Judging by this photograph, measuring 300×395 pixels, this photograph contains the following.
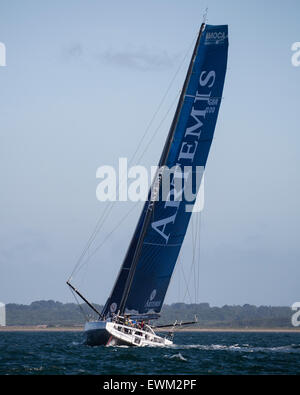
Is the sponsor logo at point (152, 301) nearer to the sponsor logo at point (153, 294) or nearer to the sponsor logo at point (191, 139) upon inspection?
the sponsor logo at point (153, 294)

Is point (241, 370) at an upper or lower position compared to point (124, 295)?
lower

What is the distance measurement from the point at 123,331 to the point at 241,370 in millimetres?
10622

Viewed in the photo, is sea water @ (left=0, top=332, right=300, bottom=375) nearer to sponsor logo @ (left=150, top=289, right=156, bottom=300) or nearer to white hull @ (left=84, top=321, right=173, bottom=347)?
white hull @ (left=84, top=321, right=173, bottom=347)

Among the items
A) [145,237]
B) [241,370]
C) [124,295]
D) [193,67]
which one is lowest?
[241,370]

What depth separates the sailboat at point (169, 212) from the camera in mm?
44219

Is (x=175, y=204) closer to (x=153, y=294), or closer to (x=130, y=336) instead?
(x=153, y=294)

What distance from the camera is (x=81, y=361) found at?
35.8 m

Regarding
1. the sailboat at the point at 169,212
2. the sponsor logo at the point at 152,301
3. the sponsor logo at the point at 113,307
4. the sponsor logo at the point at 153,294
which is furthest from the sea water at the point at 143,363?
the sponsor logo at the point at 153,294

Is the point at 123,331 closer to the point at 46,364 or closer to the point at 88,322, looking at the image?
the point at 88,322

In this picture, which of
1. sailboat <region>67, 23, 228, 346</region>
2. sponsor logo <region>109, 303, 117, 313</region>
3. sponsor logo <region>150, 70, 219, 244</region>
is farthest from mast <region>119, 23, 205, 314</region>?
sponsor logo <region>150, 70, 219, 244</region>

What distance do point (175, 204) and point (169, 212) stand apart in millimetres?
601

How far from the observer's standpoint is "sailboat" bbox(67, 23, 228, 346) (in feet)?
145

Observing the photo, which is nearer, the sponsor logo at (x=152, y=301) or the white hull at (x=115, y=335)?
the white hull at (x=115, y=335)
